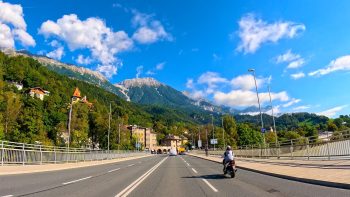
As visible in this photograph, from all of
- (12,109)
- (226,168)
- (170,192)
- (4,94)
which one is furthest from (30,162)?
(4,94)

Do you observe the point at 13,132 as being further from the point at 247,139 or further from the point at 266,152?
the point at 247,139

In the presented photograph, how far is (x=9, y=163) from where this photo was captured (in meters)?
22.5

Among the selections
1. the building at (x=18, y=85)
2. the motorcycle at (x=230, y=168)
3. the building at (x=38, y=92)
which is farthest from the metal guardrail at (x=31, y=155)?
the building at (x=18, y=85)

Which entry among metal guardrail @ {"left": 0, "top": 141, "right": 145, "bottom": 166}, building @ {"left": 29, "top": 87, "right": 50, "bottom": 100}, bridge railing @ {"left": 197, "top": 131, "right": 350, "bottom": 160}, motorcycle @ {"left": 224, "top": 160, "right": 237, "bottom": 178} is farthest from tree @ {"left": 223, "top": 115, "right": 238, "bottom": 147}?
motorcycle @ {"left": 224, "top": 160, "right": 237, "bottom": 178}

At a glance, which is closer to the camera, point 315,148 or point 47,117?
point 315,148

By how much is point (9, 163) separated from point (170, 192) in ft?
54.7

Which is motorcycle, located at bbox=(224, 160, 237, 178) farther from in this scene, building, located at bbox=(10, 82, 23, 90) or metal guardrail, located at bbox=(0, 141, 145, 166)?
building, located at bbox=(10, 82, 23, 90)

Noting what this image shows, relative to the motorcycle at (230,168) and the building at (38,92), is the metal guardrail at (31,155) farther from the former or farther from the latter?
the building at (38,92)

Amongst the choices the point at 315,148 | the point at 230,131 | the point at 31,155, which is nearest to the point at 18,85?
the point at 230,131

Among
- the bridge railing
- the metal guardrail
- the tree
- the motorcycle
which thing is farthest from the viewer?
the tree

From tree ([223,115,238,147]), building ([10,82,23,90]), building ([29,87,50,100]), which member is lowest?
tree ([223,115,238,147])

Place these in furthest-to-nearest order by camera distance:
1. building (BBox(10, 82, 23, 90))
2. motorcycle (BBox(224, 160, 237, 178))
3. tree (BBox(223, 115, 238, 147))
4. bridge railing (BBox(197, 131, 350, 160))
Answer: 1. tree (BBox(223, 115, 238, 147))
2. building (BBox(10, 82, 23, 90))
3. bridge railing (BBox(197, 131, 350, 160))
4. motorcycle (BBox(224, 160, 237, 178))

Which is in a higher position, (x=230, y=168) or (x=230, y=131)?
(x=230, y=131)

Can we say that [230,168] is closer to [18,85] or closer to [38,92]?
[38,92]
